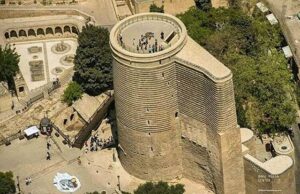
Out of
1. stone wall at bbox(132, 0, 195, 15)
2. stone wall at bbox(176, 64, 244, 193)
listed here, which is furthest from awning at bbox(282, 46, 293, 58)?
stone wall at bbox(176, 64, 244, 193)

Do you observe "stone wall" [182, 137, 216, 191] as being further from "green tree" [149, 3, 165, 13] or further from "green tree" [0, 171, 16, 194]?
"green tree" [149, 3, 165, 13]

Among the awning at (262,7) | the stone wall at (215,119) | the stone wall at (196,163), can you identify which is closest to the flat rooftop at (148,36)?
the stone wall at (215,119)

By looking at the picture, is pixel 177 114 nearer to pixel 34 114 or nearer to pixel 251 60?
pixel 251 60

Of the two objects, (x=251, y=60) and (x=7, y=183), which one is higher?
(x=251, y=60)

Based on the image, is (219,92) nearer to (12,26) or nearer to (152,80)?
(152,80)

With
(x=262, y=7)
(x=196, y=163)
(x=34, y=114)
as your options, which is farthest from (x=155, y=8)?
(x=196, y=163)

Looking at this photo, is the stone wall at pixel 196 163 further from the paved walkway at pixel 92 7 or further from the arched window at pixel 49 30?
the arched window at pixel 49 30
